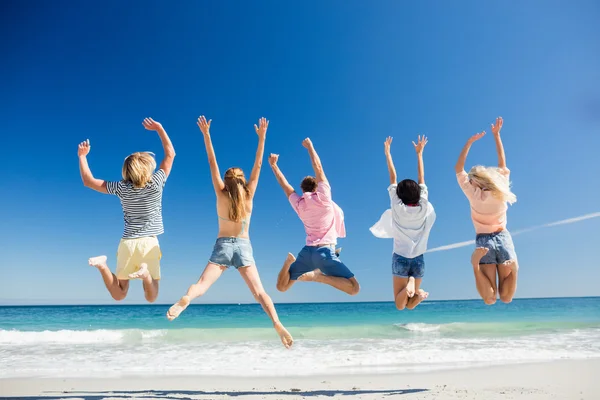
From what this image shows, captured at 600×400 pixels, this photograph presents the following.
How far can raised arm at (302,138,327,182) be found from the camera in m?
6.53

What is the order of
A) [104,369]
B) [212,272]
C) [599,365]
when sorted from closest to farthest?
[212,272] → [599,365] → [104,369]

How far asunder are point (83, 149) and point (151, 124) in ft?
2.81

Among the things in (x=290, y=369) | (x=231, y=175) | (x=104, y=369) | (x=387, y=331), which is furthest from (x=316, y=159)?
(x=387, y=331)

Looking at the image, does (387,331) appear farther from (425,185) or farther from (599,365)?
(425,185)

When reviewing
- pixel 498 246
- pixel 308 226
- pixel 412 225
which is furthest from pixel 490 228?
pixel 308 226

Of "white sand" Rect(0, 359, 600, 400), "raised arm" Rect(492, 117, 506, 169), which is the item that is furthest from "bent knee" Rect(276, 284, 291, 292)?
"raised arm" Rect(492, 117, 506, 169)

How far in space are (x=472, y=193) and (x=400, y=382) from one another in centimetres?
440

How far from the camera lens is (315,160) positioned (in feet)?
21.5

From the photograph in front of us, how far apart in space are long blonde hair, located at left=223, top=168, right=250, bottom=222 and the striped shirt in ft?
2.59

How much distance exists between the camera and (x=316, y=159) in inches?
258

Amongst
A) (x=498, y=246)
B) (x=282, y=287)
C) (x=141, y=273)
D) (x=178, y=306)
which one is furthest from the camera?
(x=282, y=287)

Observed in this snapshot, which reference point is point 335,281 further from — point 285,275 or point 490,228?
point 490,228

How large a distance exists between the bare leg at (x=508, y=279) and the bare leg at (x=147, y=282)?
14.4ft

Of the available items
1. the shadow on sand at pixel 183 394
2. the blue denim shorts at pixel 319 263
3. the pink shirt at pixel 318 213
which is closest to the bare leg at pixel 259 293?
the blue denim shorts at pixel 319 263
